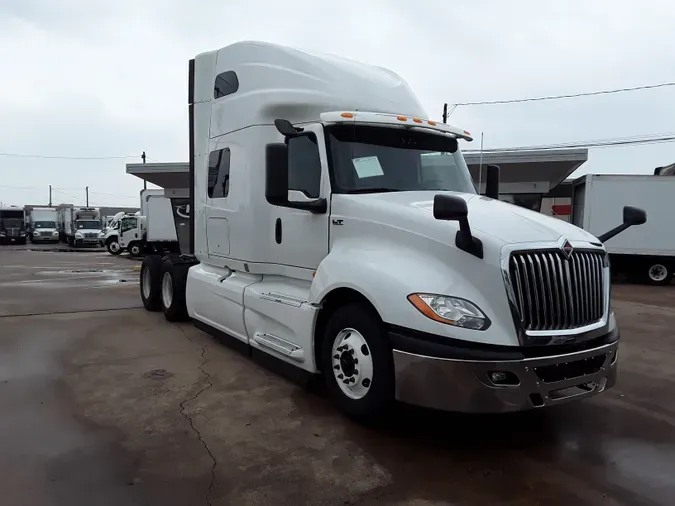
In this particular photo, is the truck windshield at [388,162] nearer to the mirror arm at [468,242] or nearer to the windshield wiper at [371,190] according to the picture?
the windshield wiper at [371,190]

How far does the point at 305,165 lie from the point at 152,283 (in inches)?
205

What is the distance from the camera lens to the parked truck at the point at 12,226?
1677 inches

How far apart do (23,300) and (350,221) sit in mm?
9035

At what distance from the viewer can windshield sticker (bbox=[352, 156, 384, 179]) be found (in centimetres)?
503

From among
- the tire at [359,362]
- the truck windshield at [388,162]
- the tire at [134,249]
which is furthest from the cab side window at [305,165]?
the tire at [134,249]

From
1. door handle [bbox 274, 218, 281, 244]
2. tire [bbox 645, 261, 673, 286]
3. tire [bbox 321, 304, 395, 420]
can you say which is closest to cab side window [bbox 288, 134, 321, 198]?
door handle [bbox 274, 218, 281, 244]

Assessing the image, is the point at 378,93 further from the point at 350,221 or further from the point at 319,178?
the point at 350,221

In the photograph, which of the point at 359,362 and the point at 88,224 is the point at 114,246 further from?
the point at 359,362

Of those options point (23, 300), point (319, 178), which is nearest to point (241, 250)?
point (319, 178)

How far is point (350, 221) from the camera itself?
477 centimetres

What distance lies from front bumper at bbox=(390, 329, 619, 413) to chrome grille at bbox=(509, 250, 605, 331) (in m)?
0.21

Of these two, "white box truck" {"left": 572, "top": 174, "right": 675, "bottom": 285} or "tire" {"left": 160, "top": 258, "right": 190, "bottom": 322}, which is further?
"white box truck" {"left": 572, "top": 174, "right": 675, "bottom": 285}

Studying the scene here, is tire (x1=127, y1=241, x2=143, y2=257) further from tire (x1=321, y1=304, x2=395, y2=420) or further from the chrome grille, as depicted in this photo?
the chrome grille

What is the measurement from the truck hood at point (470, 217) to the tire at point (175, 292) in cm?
432
